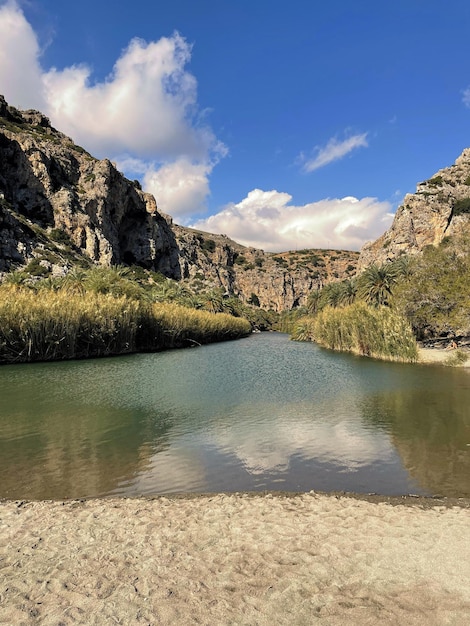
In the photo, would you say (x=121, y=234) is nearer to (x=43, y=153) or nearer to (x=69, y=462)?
(x=43, y=153)

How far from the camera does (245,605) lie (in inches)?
173

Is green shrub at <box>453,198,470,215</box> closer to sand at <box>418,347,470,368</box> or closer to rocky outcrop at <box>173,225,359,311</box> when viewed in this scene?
sand at <box>418,347,470,368</box>

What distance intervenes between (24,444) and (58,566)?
7.33 metres

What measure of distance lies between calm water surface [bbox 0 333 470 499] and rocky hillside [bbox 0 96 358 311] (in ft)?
183

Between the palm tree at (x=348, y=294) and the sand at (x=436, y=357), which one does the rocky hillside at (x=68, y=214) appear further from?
the sand at (x=436, y=357)

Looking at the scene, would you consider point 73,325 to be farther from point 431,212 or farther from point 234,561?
point 431,212

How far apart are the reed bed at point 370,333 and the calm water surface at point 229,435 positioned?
1244cm

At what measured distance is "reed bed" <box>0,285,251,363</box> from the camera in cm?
3162

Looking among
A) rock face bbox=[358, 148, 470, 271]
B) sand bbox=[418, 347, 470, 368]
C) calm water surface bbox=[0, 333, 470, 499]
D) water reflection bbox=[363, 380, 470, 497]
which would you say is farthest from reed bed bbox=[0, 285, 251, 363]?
rock face bbox=[358, 148, 470, 271]

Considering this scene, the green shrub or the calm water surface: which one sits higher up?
the green shrub

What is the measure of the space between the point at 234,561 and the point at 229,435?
7199 mm

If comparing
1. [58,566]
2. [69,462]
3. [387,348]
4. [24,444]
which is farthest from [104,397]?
[387,348]

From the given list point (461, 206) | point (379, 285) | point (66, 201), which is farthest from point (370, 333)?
point (66, 201)

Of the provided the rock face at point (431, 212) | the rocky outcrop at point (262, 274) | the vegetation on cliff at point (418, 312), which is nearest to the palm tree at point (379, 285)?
the vegetation on cliff at point (418, 312)
